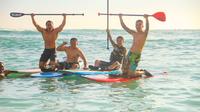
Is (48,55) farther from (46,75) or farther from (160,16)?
(160,16)

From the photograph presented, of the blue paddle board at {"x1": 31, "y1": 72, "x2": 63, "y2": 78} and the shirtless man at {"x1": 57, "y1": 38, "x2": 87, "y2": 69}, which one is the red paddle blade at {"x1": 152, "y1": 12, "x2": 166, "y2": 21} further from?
the blue paddle board at {"x1": 31, "y1": 72, "x2": 63, "y2": 78}

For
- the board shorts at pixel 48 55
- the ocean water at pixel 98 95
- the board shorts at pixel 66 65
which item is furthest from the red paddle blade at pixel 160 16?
the board shorts at pixel 48 55

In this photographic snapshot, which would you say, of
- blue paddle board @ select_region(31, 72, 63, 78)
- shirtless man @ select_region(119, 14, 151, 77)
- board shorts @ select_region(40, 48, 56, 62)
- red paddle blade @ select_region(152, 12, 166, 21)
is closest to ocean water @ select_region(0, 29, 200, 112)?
blue paddle board @ select_region(31, 72, 63, 78)

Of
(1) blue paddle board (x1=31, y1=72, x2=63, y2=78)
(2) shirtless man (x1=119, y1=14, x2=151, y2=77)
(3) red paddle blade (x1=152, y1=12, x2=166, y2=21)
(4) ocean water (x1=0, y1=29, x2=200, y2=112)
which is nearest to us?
(4) ocean water (x1=0, y1=29, x2=200, y2=112)

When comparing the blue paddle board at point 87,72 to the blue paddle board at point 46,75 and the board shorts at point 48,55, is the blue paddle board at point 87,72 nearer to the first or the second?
the blue paddle board at point 46,75

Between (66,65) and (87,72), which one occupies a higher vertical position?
(66,65)

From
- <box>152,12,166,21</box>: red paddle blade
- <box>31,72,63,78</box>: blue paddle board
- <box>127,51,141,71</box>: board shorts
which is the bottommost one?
<box>31,72,63,78</box>: blue paddle board

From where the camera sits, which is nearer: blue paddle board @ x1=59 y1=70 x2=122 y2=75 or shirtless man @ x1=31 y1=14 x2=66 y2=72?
blue paddle board @ x1=59 y1=70 x2=122 y2=75

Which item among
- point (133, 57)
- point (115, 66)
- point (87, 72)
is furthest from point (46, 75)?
point (133, 57)

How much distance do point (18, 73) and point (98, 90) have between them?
3.29 meters

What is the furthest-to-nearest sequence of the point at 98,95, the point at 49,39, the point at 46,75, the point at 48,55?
the point at 48,55
the point at 49,39
the point at 46,75
the point at 98,95

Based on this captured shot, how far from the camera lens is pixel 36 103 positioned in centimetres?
923

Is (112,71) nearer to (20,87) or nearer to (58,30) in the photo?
(58,30)

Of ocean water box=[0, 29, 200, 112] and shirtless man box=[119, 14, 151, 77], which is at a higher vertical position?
shirtless man box=[119, 14, 151, 77]
